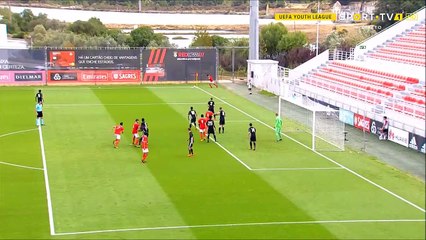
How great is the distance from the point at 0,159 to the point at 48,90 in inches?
1024

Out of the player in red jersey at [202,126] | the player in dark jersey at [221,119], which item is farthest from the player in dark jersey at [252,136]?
the player in dark jersey at [221,119]

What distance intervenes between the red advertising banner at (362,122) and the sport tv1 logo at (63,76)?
94.6 ft

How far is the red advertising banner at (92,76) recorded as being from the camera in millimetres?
59938

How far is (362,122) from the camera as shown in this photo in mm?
39594

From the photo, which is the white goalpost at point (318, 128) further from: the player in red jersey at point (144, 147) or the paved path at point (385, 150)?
the player in red jersey at point (144, 147)

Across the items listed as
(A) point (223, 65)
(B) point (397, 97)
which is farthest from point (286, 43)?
(B) point (397, 97)

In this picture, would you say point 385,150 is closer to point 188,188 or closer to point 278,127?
point 278,127

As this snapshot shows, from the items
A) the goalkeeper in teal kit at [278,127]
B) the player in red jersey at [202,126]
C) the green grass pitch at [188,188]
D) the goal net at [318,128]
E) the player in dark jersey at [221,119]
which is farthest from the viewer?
the player in dark jersey at [221,119]

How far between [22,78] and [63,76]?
3.48 metres

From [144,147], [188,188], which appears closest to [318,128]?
[144,147]

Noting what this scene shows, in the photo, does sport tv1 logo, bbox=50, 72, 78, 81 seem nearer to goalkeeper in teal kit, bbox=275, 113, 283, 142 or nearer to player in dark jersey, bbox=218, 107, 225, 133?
player in dark jersey, bbox=218, 107, 225, 133

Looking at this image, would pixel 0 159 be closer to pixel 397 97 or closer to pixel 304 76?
pixel 397 97

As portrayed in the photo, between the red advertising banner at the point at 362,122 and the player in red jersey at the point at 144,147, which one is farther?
the red advertising banner at the point at 362,122

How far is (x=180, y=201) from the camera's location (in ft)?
79.8
